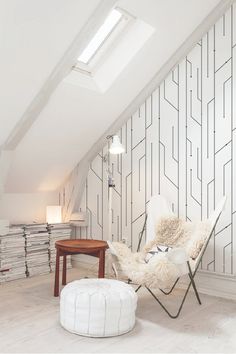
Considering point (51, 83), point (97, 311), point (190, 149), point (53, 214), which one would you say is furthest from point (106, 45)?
point (97, 311)

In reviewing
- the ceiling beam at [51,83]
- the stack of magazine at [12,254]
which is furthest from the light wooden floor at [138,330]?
the ceiling beam at [51,83]

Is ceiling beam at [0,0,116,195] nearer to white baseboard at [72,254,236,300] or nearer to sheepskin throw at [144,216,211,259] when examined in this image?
sheepskin throw at [144,216,211,259]

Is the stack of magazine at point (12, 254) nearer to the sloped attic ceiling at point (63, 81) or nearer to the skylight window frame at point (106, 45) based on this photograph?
the sloped attic ceiling at point (63, 81)

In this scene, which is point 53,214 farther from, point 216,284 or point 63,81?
point 216,284

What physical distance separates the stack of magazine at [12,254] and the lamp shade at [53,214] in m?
0.53

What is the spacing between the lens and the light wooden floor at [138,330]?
234 centimetres

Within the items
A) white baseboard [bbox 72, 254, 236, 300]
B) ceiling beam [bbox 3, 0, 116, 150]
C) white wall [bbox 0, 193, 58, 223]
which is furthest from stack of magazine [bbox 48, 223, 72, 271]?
white baseboard [bbox 72, 254, 236, 300]

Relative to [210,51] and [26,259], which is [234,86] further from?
[26,259]

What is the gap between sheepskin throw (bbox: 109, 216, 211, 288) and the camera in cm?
275

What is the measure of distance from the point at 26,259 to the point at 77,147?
133 cm

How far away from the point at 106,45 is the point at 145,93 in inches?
25.4

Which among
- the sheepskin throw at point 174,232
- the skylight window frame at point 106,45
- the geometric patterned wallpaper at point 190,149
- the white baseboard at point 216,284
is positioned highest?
the skylight window frame at point 106,45

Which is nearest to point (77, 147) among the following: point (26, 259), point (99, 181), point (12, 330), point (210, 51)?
point (99, 181)

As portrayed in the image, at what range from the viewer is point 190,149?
3.69m
